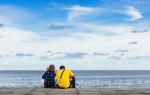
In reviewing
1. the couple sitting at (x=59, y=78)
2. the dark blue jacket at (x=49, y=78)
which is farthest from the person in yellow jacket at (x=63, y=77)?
the dark blue jacket at (x=49, y=78)

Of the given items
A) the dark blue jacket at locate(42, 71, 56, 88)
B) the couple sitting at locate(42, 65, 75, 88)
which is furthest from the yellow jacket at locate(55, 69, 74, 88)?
the dark blue jacket at locate(42, 71, 56, 88)

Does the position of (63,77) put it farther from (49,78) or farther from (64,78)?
(49,78)

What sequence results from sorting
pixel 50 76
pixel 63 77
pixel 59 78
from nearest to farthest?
pixel 63 77
pixel 59 78
pixel 50 76

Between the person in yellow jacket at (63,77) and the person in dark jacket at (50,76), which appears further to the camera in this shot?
the person in dark jacket at (50,76)

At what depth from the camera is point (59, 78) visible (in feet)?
100.0

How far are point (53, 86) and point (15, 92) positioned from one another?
4.29 meters

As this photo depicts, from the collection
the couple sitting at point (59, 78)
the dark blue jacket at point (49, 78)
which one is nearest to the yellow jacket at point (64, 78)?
the couple sitting at point (59, 78)

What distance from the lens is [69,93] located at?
2716cm

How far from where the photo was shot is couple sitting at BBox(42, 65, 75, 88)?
1195 inches

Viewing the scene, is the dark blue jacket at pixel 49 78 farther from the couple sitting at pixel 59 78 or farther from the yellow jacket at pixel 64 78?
the yellow jacket at pixel 64 78

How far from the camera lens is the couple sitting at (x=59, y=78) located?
30344 mm

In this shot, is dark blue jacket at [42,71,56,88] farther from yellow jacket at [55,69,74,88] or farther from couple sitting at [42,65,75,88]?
yellow jacket at [55,69,74,88]

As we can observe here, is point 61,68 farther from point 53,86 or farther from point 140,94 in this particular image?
point 140,94

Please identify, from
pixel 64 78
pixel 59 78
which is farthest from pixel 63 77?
pixel 59 78
